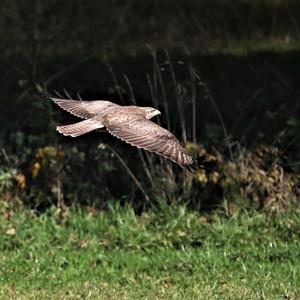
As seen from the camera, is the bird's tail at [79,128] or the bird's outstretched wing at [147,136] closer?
the bird's outstretched wing at [147,136]

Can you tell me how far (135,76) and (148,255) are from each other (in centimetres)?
367

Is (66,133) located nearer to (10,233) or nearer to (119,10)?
(10,233)

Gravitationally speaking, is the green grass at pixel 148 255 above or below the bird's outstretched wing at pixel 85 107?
below

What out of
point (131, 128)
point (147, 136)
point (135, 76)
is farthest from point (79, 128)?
point (135, 76)

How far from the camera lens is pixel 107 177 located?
10023mm

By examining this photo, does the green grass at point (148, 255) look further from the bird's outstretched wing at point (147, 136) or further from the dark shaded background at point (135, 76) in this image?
the bird's outstretched wing at point (147, 136)

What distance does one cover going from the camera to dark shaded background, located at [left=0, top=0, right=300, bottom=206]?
32.5ft

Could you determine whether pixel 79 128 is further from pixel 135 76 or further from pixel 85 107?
pixel 135 76

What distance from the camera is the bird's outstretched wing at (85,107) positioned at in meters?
7.14

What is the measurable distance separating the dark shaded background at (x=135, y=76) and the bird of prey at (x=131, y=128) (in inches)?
95.6

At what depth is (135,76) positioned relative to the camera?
38.7ft

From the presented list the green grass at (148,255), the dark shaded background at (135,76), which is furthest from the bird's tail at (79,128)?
the dark shaded background at (135,76)

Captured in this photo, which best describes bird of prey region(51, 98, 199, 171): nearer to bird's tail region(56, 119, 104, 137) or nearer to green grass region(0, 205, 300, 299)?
bird's tail region(56, 119, 104, 137)

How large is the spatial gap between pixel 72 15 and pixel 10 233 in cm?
506
